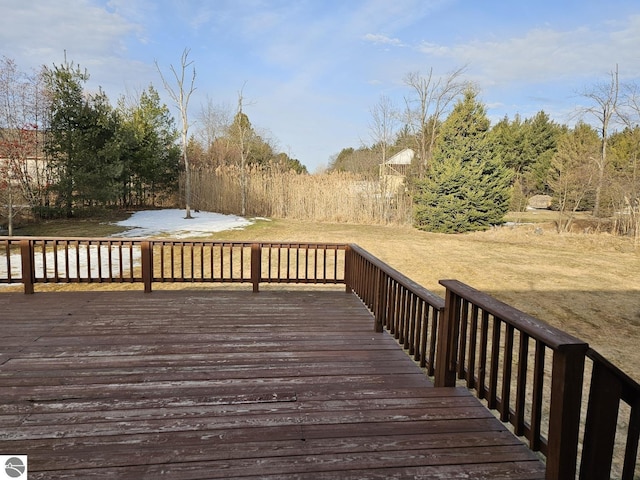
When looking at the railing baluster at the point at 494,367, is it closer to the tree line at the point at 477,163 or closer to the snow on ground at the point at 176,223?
the snow on ground at the point at 176,223

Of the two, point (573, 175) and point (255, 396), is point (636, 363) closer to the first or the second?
point (255, 396)

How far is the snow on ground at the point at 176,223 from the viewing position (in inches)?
402

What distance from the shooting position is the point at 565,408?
4.26 feet

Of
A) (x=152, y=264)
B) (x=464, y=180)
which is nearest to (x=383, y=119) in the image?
(x=464, y=180)

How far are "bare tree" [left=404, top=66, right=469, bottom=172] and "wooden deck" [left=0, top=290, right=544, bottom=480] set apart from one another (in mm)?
13874

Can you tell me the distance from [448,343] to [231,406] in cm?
124

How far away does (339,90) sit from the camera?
44.9 feet

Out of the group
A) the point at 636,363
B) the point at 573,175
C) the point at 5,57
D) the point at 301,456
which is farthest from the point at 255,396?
the point at 573,175

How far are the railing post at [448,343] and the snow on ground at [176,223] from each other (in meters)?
8.70

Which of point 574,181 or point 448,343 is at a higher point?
point 574,181

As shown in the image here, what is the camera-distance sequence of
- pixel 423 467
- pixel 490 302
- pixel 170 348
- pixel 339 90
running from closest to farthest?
pixel 423 467 → pixel 490 302 → pixel 170 348 → pixel 339 90

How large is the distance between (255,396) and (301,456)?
1.96 feet

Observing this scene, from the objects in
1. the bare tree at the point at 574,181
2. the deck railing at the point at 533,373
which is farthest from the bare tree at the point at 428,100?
the deck railing at the point at 533,373

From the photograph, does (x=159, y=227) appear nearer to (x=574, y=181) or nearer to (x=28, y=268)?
(x=28, y=268)
